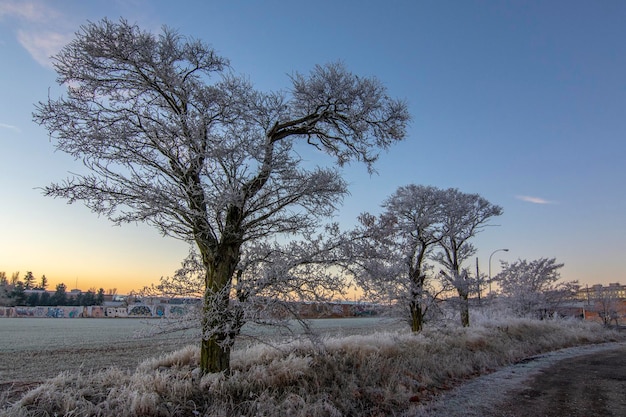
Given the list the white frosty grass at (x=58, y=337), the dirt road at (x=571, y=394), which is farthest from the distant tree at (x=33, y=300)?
the dirt road at (x=571, y=394)

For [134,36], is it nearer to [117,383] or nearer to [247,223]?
[247,223]

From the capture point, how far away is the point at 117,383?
6215 millimetres

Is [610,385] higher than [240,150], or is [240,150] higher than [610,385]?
[240,150]

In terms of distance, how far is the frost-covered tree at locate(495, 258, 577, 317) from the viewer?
103 feet

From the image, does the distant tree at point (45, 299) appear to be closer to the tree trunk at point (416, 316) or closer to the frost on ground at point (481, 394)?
the tree trunk at point (416, 316)

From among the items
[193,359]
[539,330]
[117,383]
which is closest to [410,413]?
[193,359]

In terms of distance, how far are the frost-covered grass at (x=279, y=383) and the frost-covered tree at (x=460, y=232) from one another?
8032mm

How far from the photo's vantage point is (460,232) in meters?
22.4

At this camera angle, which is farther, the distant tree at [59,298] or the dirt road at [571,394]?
the distant tree at [59,298]

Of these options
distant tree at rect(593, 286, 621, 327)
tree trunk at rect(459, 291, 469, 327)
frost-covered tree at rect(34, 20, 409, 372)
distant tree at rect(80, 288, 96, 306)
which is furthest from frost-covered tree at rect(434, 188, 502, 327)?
distant tree at rect(80, 288, 96, 306)

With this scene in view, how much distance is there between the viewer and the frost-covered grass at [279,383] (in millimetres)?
5520

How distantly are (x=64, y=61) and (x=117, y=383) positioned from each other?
5.90 m

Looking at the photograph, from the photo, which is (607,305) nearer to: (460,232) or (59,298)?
(460,232)

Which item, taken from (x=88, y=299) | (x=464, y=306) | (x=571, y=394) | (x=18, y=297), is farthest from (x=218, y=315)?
(x=18, y=297)
